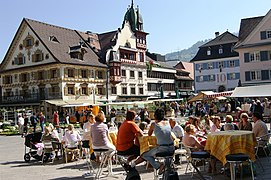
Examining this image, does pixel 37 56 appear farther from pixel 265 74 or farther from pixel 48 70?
pixel 265 74

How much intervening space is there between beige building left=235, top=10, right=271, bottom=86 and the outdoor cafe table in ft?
123

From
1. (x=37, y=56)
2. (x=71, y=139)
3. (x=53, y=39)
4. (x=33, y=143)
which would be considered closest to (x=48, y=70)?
(x=37, y=56)

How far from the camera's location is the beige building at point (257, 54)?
145ft

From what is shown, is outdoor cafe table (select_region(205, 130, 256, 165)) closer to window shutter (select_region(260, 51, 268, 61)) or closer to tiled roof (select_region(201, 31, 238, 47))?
window shutter (select_region(260, 51, 268, 61))

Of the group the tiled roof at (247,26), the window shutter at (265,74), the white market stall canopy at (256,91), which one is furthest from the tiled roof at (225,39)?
the white market stall canopy at (256,91)

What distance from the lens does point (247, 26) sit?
50.0 meters

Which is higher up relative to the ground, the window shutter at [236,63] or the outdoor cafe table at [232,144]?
the window shutter at [236,63]

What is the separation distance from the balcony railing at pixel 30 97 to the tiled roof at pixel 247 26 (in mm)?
25206

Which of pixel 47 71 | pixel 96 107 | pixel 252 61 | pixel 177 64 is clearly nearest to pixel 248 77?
pixel 252 61

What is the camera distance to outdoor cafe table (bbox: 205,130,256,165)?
905 centimetres

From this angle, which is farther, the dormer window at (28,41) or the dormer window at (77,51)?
the dormer window at (77,51)

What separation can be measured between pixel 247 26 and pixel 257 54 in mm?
6425

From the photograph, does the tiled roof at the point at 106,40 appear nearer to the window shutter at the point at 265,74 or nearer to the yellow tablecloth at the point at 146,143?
the window shutter at the point at 265,74

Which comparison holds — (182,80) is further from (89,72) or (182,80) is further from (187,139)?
(187,139)
